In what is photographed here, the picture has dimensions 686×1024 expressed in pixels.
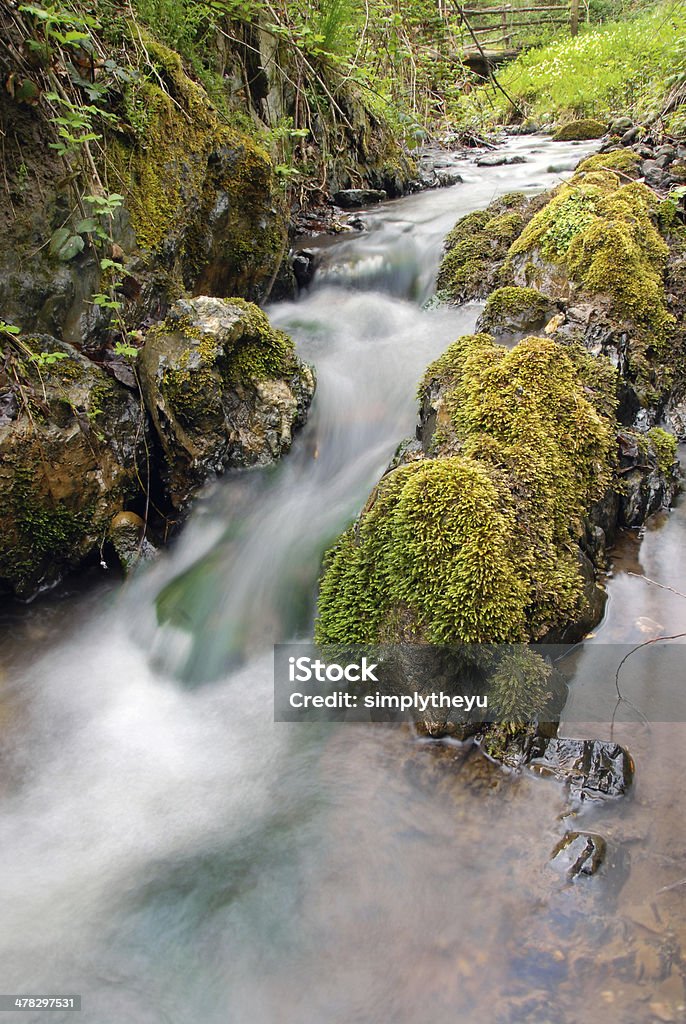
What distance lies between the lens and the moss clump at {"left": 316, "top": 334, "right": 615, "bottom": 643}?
302 centimetres

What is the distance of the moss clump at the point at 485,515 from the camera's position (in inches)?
119

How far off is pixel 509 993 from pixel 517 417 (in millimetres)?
2711

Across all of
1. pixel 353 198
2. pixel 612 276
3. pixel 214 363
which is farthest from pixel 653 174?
pixel 214 363

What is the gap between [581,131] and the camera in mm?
11641

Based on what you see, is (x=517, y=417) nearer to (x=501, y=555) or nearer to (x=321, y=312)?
(x=501, y=555)

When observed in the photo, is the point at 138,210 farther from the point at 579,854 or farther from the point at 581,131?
the point at 581,131

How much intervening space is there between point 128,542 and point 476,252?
437 centimetres

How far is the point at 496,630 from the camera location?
9.62 feet

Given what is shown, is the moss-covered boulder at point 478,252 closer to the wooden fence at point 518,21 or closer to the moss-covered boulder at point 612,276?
the moss-covered boulder at point 612,276

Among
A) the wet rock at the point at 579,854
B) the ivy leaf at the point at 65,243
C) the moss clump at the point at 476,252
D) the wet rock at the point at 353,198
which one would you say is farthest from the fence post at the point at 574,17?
the wet rock at the point at 579,854

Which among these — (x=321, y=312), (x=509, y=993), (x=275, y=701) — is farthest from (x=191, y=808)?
(x=321, y=312)

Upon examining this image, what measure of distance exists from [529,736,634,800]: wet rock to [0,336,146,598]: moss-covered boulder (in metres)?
3.08

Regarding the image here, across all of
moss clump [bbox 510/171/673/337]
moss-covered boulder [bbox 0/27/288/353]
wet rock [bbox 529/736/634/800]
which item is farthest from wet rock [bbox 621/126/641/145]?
wet rock [bbox 529/736/634/800]

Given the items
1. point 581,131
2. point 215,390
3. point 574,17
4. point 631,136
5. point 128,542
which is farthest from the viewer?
point 574,17
